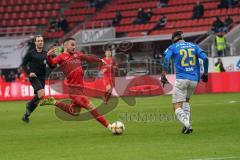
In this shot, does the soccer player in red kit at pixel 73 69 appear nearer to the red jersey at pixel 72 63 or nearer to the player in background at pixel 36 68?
the red jersey at pixel 72 63

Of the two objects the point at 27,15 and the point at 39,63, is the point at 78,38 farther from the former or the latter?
the point at 39,63

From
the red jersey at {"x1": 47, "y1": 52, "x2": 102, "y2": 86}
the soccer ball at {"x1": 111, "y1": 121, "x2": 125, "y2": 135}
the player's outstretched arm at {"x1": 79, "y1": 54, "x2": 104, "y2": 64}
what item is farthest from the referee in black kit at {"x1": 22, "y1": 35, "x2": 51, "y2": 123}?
the soccer ball at {"x1": 111, "y1": 121, "x2": 125, "y2": 135}

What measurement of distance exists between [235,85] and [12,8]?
22.0m

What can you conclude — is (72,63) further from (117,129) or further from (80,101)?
(117,129)

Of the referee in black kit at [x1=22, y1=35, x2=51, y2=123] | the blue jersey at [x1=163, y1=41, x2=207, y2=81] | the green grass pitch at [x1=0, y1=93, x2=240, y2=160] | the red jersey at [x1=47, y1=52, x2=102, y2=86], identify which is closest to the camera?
the green grass pitch at [x1=0, y1=93, x2=240, y2=160]

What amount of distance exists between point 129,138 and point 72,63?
2420mm

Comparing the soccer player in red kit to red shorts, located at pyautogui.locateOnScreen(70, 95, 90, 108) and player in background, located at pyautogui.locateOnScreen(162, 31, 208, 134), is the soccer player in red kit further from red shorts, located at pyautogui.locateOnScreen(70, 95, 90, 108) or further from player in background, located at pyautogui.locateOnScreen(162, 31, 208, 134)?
player in background, located at pyautogui.locateOnScreen(162, 31, 208, 134)

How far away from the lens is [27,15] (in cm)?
5000

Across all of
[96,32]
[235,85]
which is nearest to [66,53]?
[235,85]

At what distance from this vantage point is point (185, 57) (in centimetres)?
1587

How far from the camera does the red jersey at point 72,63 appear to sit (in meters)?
16.3

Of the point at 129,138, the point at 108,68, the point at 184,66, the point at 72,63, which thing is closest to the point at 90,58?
the point at 72,63

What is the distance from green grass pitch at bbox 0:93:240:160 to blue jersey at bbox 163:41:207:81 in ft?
4.25

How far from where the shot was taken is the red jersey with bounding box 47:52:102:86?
16.3 m
